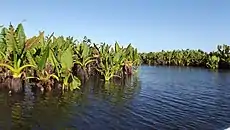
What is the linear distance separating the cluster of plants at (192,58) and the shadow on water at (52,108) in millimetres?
66896

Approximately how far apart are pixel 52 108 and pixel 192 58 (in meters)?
87.6

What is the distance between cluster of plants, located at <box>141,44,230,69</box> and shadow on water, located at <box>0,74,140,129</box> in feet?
219

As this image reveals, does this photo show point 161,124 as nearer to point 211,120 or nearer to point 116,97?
point 211,120

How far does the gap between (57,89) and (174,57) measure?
282 ft

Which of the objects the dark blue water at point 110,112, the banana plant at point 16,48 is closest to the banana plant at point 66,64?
the dark blue water at point 110,112

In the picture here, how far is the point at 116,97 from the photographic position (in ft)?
70.7

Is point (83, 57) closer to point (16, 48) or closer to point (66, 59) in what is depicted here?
point (66, 59)

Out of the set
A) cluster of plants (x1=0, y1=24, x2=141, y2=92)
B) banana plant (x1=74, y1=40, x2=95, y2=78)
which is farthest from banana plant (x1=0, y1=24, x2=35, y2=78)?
banana plant (x1=74, y1=40, x2=95, y2=78)

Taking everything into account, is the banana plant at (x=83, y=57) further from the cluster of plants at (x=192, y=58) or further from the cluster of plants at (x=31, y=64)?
the cluster of plants at (x=192, y=58)

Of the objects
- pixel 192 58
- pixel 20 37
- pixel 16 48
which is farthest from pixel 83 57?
pixel 192 58

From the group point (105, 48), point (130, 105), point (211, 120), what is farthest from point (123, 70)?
point (211, 120)

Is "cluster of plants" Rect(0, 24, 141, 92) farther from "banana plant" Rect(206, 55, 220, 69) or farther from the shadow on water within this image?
"banana plant" Rect(206, 55, 220, 69)

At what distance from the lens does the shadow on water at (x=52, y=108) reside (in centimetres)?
1325

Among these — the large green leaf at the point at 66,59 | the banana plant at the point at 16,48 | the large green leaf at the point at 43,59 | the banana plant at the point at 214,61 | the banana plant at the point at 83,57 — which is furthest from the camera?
the banana plant at the point at 214,61
